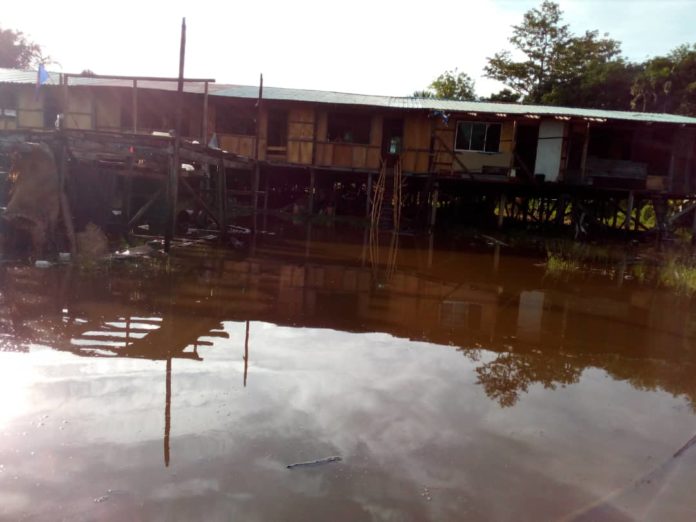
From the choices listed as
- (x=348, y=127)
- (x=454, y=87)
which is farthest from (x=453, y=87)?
(x=348, y=127)

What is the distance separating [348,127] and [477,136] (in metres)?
5.03

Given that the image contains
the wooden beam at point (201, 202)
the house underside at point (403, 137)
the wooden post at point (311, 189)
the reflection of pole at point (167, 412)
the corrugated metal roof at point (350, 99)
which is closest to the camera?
the reflection of pole at point (167, 412)

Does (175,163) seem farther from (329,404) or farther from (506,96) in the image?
(506,96)

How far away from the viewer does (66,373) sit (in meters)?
4.48

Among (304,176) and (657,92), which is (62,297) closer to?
(304,176)

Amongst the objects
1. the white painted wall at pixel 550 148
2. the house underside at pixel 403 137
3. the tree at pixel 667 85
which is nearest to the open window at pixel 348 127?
the house underside at pixel 403 137

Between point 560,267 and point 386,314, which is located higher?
point 560,267

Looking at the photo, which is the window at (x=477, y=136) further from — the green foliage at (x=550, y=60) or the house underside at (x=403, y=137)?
the green foliage at (x=550, y=60)

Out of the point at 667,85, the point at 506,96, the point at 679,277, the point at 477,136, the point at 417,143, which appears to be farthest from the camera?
the point at 506,96

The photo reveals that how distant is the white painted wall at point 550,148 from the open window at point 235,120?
10.8 metres

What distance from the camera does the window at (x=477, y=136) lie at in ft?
65.2

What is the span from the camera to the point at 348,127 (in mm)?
21391

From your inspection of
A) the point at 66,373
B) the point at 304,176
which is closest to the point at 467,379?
the point at 66,373

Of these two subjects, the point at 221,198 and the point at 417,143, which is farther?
the point at 417,143
